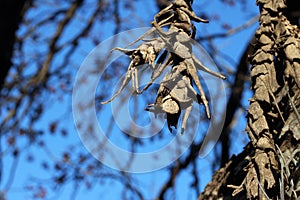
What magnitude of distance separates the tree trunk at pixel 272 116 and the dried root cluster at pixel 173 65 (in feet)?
0.40

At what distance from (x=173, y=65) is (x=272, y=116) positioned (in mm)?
207

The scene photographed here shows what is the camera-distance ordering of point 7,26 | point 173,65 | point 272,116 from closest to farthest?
point 173,65, point 272,116, point 7,26

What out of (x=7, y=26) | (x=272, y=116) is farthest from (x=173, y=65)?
(x=7, y=26)

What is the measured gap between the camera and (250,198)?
2.10 feet

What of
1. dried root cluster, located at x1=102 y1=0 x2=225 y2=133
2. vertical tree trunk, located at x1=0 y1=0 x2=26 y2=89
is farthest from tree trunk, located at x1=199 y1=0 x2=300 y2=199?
vertical tree trunk, located at x1=0 y1=0 x2=26 y2=89

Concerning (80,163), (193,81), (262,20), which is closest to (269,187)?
(193,81)

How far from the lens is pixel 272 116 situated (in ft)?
2.48

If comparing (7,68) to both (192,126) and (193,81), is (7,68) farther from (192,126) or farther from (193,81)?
(193,81)

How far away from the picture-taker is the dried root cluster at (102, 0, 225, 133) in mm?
589

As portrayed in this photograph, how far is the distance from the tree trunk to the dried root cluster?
0.40ft

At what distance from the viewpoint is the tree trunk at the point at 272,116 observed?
654mm

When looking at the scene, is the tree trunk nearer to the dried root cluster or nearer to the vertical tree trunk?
the dried root cluster

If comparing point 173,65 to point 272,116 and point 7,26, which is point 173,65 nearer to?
point 272,116

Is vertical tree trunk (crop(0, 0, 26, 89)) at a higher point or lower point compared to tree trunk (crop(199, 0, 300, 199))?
higher
